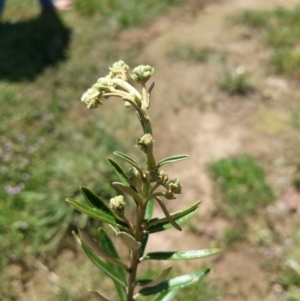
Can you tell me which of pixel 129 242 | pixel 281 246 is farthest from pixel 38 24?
pixel 129 242

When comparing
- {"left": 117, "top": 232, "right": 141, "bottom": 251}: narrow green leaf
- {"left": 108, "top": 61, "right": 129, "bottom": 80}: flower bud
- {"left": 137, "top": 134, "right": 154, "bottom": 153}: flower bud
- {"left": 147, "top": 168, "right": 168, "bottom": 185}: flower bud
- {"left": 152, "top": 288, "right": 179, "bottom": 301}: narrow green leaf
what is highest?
{"left": 108, "top": 61, "right": 129, "bottom": 80}: flower bud

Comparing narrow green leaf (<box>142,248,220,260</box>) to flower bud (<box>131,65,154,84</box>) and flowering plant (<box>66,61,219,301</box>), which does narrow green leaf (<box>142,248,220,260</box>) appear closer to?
flowering plant (<box>66,61,219,301</box>)

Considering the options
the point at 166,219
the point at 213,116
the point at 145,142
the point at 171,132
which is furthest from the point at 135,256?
the point at 213,116

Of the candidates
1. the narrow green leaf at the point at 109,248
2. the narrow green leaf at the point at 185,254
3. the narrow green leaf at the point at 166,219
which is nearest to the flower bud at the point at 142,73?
the narrow green leaf at the point at 166,219

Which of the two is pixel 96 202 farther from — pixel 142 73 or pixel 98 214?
pixel 142 73

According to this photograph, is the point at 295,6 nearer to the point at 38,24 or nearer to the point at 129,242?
the point at 38,24

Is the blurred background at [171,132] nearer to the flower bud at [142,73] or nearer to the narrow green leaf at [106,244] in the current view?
the narrow green leaf at [106,244]

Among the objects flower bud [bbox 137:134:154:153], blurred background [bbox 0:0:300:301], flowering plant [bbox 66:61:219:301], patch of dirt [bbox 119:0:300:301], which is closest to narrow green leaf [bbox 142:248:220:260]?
flowering plant [bbox 66:61:219:301]
